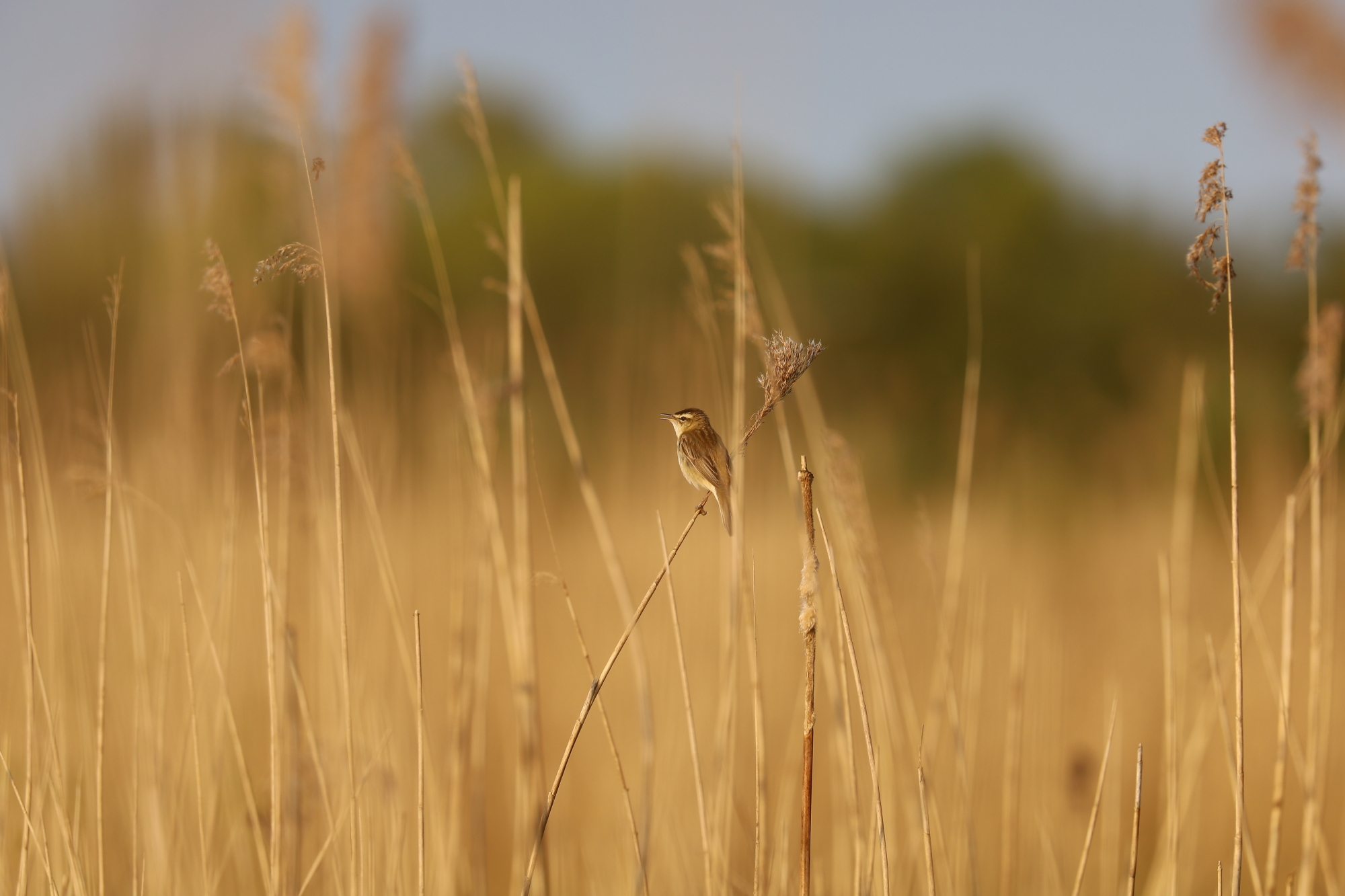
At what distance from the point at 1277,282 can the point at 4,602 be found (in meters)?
9.61

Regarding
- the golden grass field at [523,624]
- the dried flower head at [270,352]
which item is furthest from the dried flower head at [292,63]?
the dried flower head at [270,352]

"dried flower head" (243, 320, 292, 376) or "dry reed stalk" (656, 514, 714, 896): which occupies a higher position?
"dried flower head" (243, 320, 292, 376)

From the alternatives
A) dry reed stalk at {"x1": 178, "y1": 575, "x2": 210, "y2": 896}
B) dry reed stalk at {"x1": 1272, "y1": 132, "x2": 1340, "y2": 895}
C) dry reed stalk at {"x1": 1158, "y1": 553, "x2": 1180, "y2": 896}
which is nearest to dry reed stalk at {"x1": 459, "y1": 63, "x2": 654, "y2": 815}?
dry reed stalk at {"x1": 178, "y1": 575, "x2": 210, "y2": 896}

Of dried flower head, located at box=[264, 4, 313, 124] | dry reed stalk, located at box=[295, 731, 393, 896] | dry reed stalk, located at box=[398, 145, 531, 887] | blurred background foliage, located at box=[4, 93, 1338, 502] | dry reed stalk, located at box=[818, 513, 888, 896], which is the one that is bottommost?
dry reed stalk, located at box=[295, 731, 393, 896]

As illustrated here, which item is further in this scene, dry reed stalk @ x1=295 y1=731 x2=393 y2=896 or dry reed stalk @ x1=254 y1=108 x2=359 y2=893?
dry reed stalk @ x1=295 y1=731 x2=393 y2=896

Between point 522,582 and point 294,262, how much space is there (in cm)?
41

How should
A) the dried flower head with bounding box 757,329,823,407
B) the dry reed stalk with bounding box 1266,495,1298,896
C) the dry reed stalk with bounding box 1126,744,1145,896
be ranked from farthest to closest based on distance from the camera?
the dry reed stalk with bounding box 1266,495,1298,896 → the dry reed stalk with bounding box 1126,744,1145,896 → the dried flower head with bounding box 757,329,823,407

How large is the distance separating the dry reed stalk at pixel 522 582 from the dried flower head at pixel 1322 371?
1.11 metres

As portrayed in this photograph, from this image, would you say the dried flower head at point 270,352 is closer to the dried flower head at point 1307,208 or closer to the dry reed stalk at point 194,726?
the dry reed stalk at point 194,726

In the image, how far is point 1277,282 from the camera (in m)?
8.61

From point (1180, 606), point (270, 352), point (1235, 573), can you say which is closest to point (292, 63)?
point (270, 352)

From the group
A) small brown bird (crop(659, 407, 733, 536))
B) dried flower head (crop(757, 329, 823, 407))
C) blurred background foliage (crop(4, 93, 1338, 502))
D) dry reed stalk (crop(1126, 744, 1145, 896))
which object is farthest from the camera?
blurred background foliage (crop(4, 93, 1338, 502))

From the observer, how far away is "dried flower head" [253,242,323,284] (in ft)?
3.20

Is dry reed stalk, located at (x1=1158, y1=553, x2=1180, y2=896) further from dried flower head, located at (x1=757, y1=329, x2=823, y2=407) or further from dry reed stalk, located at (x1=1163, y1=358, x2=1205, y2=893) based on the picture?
dried flower head, located at (x1=757, y1=329, x2=823, y2=407)
